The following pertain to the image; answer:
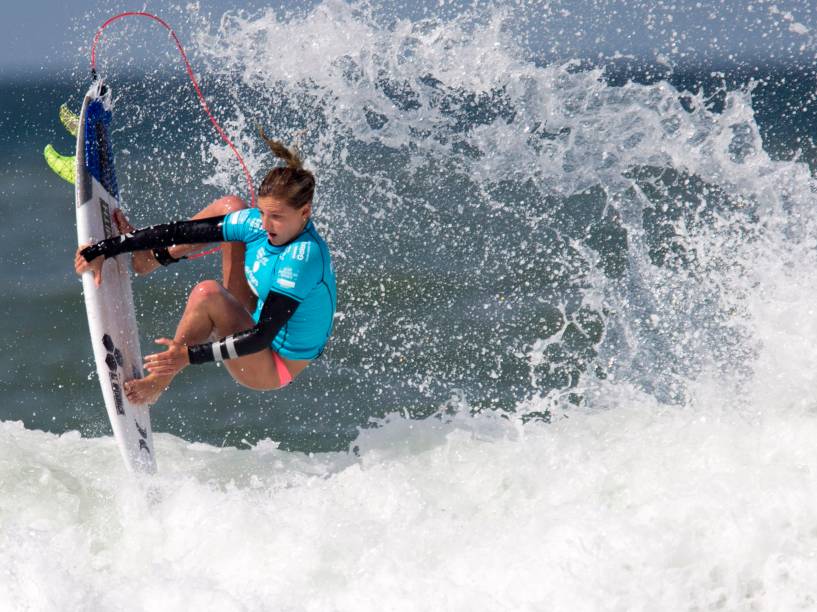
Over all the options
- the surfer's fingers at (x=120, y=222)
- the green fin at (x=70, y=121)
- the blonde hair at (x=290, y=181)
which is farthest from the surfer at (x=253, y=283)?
Answer: the green fin at (x=70, y=121)

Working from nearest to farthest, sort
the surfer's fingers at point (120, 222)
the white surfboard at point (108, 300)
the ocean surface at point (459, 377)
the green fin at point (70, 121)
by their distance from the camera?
the ocean surface at point (459, 377) → the white surfboard at point (108, 300) → the surfer's fingers at point (120, 222) → the green fin at point (70, 121)

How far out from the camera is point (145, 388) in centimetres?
533

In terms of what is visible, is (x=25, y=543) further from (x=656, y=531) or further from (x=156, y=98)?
(x=156, y=98)

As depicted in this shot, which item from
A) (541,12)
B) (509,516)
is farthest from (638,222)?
(509,516)

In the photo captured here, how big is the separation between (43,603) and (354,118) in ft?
15.3

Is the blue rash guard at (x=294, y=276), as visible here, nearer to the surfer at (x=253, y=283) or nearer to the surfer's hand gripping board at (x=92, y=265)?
the surfer at (x=253, y=283)

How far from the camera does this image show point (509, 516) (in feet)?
15.9

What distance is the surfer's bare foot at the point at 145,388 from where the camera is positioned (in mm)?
5258

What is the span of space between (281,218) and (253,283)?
0.55 m

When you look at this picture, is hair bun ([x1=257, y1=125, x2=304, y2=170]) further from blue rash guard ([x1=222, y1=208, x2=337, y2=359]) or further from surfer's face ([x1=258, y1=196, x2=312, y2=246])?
blue rash guard ([x1=222, y1=208, x2=337, y2=359])

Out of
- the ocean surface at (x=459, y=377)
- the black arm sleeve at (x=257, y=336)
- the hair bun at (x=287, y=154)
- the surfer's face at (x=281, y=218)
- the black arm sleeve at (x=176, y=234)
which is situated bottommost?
the ocean surface at (x=459, y=377)

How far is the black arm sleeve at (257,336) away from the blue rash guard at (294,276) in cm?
5

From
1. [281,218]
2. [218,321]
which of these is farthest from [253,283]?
[281,218]

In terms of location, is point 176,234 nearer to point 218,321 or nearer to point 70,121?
point 218,321
